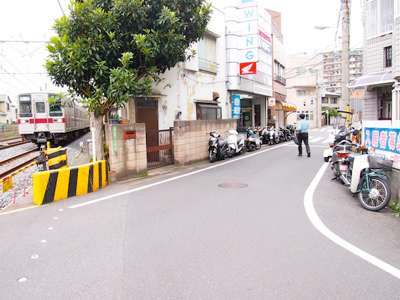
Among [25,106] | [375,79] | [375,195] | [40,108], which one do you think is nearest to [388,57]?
[375,79]

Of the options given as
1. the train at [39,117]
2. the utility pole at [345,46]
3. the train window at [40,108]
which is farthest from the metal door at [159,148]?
the train window at [40,108]

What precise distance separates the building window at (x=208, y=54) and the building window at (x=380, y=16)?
8493 mm

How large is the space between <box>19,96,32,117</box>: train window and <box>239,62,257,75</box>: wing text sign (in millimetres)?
12647

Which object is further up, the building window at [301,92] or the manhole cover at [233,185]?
the building window at [301,92]

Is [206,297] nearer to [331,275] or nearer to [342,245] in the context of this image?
[331,275]

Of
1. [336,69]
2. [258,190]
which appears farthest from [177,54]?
[336,69]

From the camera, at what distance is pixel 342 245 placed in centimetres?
420

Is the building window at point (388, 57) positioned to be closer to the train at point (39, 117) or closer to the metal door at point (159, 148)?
the metal door at point (159, 148)

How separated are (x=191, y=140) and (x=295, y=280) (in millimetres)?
8947

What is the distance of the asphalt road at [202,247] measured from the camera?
315 cm

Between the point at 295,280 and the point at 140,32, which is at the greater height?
the point at 140,32

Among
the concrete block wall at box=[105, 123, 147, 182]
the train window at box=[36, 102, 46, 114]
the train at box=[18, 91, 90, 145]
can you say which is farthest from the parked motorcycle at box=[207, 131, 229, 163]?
the train window at box=[36, 102, 46, 114]

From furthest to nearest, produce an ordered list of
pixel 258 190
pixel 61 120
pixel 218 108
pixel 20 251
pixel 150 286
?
pixel 61 120 < pixel 218 108 < pixel 258 190 < pixel 20 251 < pixel 150 286

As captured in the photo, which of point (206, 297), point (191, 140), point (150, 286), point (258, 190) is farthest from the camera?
point (191, 140)
